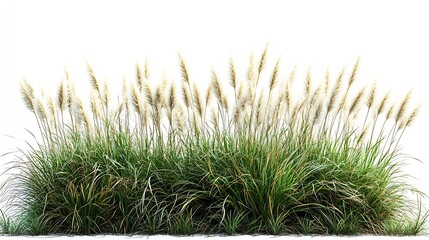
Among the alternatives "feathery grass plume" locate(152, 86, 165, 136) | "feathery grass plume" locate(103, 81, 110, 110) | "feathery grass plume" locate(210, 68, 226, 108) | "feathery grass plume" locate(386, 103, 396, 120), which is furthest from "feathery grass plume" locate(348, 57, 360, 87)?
"feathery grass plume" locate(103, 81, 110, 110)

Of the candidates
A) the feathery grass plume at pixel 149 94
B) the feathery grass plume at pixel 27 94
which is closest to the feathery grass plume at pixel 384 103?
the feathery grass plume at pixel 149 94

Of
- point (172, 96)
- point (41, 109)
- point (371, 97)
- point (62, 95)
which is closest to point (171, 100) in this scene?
point (172, 96)

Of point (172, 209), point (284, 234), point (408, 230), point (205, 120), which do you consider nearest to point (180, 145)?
point (205, 120)

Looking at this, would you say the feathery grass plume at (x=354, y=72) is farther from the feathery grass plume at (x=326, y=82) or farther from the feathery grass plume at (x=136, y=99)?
the feathery grass plume at (x=136, y=99)

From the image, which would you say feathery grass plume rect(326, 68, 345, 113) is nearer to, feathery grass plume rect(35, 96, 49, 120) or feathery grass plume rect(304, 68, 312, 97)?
feathery grass plume rect(304, 68, 312, 97)

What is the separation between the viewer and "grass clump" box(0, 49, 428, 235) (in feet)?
16.0

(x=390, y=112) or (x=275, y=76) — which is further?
(x=390, y=112)

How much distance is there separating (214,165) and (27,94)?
1.78m

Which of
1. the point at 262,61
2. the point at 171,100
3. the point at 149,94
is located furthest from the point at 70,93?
the point at 262,61

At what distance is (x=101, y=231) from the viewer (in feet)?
16.4

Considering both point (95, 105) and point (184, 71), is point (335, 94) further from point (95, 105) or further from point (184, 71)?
point (95, 105)

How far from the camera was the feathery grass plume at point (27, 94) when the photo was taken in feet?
18.0

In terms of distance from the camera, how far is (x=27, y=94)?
216 inches

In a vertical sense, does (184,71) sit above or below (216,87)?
above
